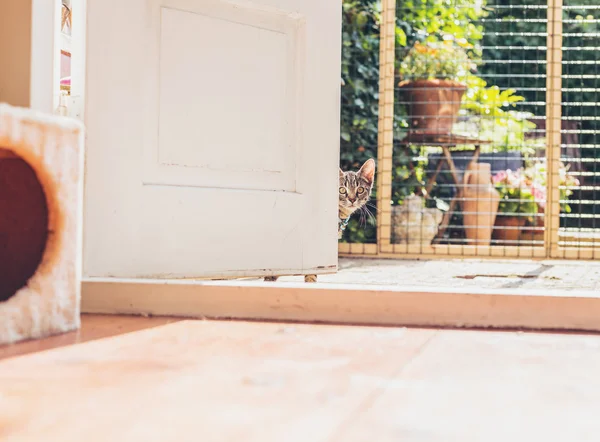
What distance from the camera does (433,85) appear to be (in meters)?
3.81

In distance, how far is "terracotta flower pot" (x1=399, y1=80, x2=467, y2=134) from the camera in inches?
149

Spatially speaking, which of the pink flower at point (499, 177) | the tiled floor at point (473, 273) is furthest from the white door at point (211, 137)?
the pink flower at point (499, 177)

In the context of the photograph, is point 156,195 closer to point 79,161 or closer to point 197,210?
point 197,210

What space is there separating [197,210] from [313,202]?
34cm

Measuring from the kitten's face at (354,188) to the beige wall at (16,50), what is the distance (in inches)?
76.8

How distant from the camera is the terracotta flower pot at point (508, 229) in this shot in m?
3.96

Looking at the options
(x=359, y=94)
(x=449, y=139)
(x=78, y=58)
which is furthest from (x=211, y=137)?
(x=449, y=139)

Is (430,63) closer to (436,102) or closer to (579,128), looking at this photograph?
(436,102)

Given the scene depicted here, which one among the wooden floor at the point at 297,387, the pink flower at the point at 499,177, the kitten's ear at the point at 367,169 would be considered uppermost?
the pink flower at the point at 499,177

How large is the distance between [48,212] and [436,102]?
10.7ft

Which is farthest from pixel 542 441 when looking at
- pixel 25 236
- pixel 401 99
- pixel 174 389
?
pixel 401 99

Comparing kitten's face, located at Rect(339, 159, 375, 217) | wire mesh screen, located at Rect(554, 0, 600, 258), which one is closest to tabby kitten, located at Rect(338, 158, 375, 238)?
kitten's face, located at Rect(339, 159, 375, 217)

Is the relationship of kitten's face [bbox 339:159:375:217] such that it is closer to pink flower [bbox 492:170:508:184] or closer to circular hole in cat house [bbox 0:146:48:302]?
pink flower [bbox 492:170:508:184]

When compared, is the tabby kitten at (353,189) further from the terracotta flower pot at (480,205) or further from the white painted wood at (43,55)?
the white painted wood at (43,55)
